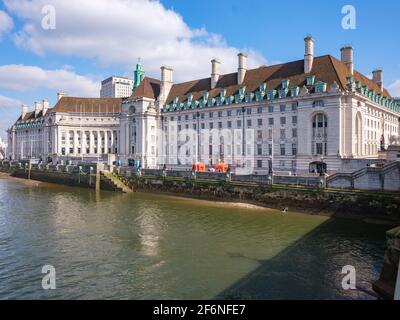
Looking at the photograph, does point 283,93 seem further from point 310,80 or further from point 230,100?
point 230,100

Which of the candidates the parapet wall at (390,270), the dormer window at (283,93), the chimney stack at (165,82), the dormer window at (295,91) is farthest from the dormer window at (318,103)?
the chimney stack at (165,82)

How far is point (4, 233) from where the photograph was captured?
1040 inches

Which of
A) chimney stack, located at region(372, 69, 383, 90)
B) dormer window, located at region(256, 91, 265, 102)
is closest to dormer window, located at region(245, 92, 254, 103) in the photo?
dormer window, located at region(256, 91, 265, 102)

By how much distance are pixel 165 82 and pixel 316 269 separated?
230ft

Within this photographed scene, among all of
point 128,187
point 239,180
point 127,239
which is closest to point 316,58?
point 239,180

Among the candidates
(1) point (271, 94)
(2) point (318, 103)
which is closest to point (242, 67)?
(1) point (271, 94)

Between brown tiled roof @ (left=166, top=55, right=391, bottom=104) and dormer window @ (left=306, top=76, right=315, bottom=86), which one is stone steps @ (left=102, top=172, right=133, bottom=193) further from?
dormer window @ (left=306, top=76, right=315, bottom=86)

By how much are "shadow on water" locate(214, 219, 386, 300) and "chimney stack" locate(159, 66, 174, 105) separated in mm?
60233

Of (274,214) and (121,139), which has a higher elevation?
Result: (121,139)

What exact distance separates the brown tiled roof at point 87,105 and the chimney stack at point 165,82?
29.5 meters

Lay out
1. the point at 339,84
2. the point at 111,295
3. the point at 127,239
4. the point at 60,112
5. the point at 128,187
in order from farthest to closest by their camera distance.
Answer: the point at 60,112 < the point at 128,187 < the point at 339,84 < the point at 127,239 < the point at 111,295

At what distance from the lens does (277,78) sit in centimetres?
5984

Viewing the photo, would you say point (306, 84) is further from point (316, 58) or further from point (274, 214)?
point (274, 214)
